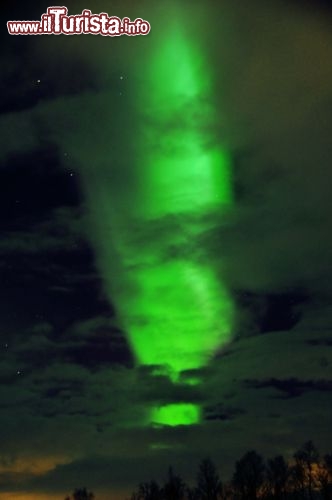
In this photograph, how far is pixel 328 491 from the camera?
136250 millimetres

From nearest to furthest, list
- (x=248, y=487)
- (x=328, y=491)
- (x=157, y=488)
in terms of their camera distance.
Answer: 1. (x=328, y=491)
2. (x=248, y=487)
3. (x=157, y=488)

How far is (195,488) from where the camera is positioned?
6024 inches

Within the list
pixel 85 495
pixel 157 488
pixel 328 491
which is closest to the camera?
pixel 328 491

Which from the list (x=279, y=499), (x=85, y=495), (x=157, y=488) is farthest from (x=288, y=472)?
(x=85, y=495)

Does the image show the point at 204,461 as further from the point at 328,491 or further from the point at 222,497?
the point at 328,491

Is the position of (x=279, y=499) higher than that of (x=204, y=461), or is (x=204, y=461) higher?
(x=204, y=461)

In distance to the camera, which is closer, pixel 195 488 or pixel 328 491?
pixel 328 491

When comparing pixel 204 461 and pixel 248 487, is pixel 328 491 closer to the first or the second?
pixel 248 487

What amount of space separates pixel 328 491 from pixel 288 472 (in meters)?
13.2

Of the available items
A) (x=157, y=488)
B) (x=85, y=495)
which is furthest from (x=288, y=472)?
(x=85, y=495)

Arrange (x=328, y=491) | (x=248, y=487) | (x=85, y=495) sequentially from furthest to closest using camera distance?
(x=85, y=495)
(x=248, y=487)
(x=328, y=491)

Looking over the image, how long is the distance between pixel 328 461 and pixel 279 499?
12992mm

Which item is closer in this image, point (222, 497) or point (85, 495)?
point (222, 497)

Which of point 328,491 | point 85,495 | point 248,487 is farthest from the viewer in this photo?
point 85,495
